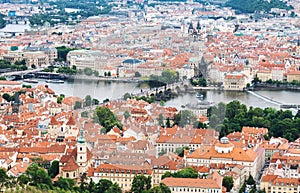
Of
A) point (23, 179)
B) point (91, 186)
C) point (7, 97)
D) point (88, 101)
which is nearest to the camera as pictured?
point (23, 179)

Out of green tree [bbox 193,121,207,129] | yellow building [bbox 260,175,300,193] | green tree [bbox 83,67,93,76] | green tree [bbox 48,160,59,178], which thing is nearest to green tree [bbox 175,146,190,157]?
green tree [bbox 193,121,207,129]

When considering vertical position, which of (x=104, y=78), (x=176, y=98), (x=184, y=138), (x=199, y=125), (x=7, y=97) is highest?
(x=184, y=138)

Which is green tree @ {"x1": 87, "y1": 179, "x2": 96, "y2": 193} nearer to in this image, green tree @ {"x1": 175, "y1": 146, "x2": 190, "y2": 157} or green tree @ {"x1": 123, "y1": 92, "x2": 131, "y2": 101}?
green tree @ {"x1": 175, "y1": 146, "x2": 190, "y2": 157}

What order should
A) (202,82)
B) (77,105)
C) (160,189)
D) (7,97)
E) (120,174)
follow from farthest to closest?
(202,82), (7,97), (77,105), (120,174), (160,189)

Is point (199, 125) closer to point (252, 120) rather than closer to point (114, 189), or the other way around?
point (252, 120)

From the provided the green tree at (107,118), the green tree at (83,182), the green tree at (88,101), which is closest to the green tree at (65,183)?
the green tree at (83,182)

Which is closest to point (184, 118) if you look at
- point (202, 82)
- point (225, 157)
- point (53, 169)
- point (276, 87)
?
point (225, 157)
